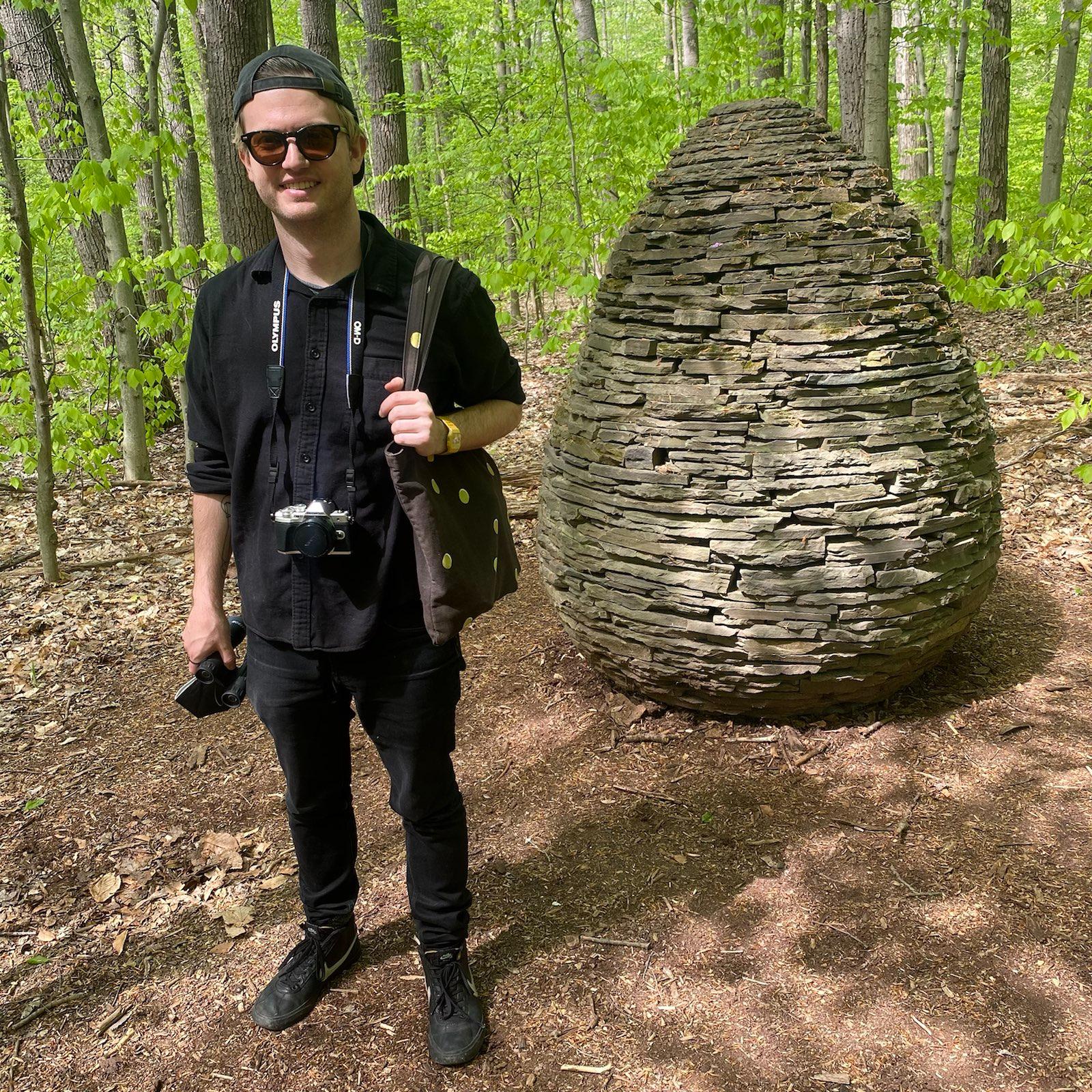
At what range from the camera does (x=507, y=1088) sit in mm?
2248

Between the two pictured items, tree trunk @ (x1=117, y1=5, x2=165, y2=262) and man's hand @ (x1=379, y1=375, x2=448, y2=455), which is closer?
man's hand @ (x1=379, y1=375, x2=448, y2=455)

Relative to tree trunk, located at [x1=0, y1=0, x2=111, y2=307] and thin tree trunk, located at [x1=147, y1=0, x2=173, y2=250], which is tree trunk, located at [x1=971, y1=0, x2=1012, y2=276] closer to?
thin tree trunk, located at [x1=147, y1=0, x2=173, y2=250]

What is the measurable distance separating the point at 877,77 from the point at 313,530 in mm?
7019

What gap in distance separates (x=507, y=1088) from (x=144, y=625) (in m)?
3.91

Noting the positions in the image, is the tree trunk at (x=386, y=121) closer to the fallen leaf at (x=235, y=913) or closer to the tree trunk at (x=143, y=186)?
the tree trunk at (x=143, y=186)

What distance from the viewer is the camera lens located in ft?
6.22

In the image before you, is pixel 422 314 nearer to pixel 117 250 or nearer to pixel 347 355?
pixel 347 355

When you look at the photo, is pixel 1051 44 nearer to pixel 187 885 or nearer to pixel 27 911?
pixel 187 885

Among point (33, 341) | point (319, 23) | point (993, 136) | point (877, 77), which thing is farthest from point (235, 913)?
point (993, 136)

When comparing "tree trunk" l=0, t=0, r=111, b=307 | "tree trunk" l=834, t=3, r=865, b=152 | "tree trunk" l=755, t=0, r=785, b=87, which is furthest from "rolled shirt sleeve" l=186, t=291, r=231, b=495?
"tree trunk" l=834, t=3, r=865, b=152

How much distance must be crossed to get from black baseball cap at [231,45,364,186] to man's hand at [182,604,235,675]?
1.20m

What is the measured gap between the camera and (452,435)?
6.20 ft

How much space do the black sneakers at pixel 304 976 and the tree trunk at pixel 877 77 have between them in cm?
666

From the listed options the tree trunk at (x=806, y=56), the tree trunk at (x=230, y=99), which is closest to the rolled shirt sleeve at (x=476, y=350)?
the tree trunk at (x=230, y=99)
